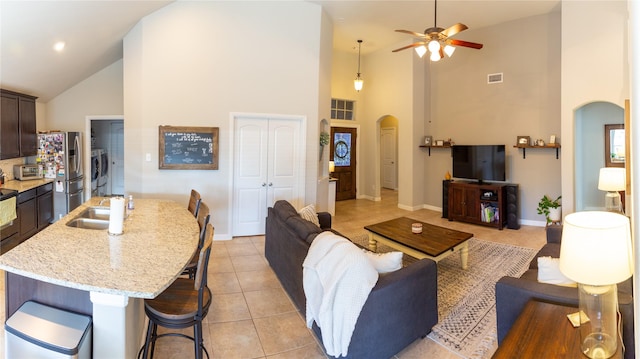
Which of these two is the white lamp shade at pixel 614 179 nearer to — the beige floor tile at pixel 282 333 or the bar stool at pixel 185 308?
the beige floor tile at pixel 282 333

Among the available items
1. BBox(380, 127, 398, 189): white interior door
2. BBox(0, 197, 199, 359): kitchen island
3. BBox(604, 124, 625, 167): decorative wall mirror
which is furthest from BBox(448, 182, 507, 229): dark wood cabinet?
BBox(0, 197, 199, 359): kitchen island

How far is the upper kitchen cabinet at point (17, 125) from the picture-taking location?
14.3 ft

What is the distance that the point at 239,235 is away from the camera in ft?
16.7

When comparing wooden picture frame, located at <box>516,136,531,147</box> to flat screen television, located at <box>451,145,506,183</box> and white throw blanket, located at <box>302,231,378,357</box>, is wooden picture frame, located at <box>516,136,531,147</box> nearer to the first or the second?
flat screen television, located at <box>451,145,506,183</box>

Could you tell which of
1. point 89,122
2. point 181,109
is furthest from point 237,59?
point 89,122

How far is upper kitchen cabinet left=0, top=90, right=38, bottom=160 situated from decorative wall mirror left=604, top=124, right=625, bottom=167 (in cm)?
883

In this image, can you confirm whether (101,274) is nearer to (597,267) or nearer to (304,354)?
(304,354)

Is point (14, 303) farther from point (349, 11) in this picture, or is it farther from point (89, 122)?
point (349, 11)

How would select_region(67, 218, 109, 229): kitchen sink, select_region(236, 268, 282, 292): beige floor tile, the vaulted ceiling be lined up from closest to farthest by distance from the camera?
select_region(67, 218, 109, 229): kitchen sink, select_region(236, 268, 282, 292): beige floor tile, the vaulted ceiling

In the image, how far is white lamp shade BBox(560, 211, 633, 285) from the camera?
124cm

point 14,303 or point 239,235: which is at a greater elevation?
point 14,303

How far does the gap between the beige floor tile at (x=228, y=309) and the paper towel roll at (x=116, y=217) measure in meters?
1.08

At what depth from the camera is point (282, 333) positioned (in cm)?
253

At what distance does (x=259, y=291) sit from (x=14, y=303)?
1.86m
